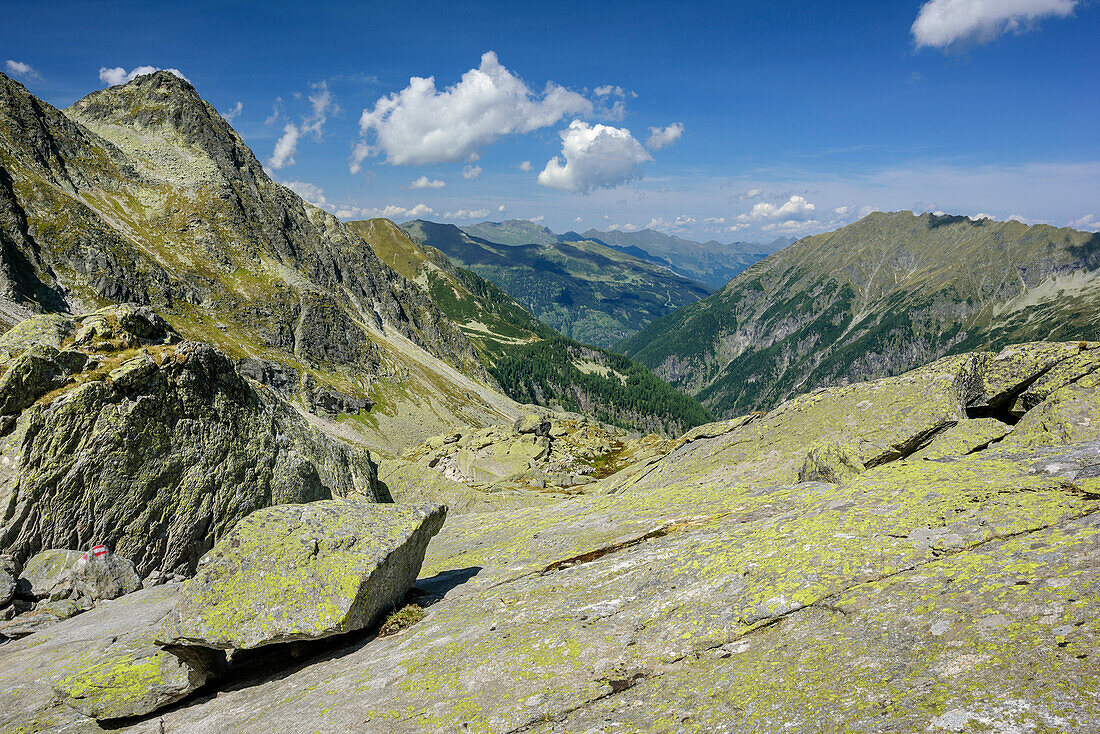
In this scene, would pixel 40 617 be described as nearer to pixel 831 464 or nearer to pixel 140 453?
pixel 140 453

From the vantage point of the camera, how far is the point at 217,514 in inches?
882

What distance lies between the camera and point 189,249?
5655 inches

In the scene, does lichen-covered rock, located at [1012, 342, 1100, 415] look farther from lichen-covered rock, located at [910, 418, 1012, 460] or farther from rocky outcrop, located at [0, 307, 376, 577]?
rocky outcrop, located at [0, 307, 376, 577]

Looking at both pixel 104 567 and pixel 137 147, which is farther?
pixel 137 147

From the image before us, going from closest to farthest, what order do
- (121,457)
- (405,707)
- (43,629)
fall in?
(405,707)
(43,629)
(121,457)

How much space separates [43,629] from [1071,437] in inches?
1131

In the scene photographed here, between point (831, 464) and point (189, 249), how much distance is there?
171m

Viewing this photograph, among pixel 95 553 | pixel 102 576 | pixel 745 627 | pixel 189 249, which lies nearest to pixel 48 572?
pixel 95 553

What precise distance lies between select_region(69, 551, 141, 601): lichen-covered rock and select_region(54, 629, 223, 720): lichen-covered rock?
8.65 m

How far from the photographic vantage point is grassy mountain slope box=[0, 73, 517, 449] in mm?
112688

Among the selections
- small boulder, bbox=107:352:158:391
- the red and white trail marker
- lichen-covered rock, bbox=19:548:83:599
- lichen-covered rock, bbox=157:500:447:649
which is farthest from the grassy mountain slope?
lichen-covered rock, bbox=157:500:447:649

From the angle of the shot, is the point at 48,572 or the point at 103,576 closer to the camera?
the point at 48,572

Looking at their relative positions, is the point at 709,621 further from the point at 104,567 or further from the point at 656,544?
the point at 104,567

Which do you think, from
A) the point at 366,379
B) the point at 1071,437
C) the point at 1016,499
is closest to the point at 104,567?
the point at 1016,499
